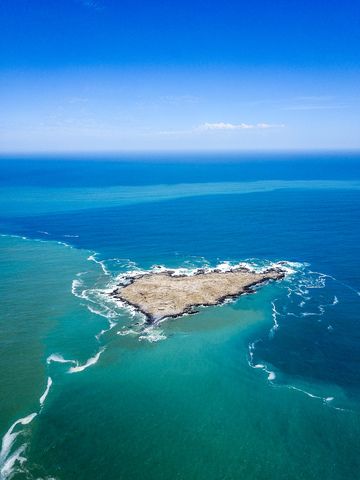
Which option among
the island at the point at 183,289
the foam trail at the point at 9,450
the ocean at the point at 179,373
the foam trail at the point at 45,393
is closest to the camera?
the foam trail at the point at 9,450

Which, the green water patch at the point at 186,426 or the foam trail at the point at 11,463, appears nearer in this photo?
the foam trail at the point at 11,463

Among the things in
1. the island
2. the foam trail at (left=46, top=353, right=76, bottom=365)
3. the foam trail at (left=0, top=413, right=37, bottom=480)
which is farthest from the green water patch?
the island

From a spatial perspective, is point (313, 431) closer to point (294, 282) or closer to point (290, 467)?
point (290, 467)

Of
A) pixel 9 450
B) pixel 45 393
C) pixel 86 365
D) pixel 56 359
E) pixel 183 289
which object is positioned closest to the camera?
pixel 9 450

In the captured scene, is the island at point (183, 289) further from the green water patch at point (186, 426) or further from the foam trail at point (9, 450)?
the foam trail at point (9, 450)

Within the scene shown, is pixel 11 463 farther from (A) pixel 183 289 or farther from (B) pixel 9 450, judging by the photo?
(A) pixel 183 289

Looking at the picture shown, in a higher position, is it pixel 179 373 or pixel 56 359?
pixel 56 359

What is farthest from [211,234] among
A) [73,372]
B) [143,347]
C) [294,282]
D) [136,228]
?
[73,372]

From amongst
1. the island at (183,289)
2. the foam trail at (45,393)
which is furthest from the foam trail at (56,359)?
the island at (183,289)

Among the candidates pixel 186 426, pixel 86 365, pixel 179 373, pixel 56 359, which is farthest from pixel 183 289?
pixel 186 426
